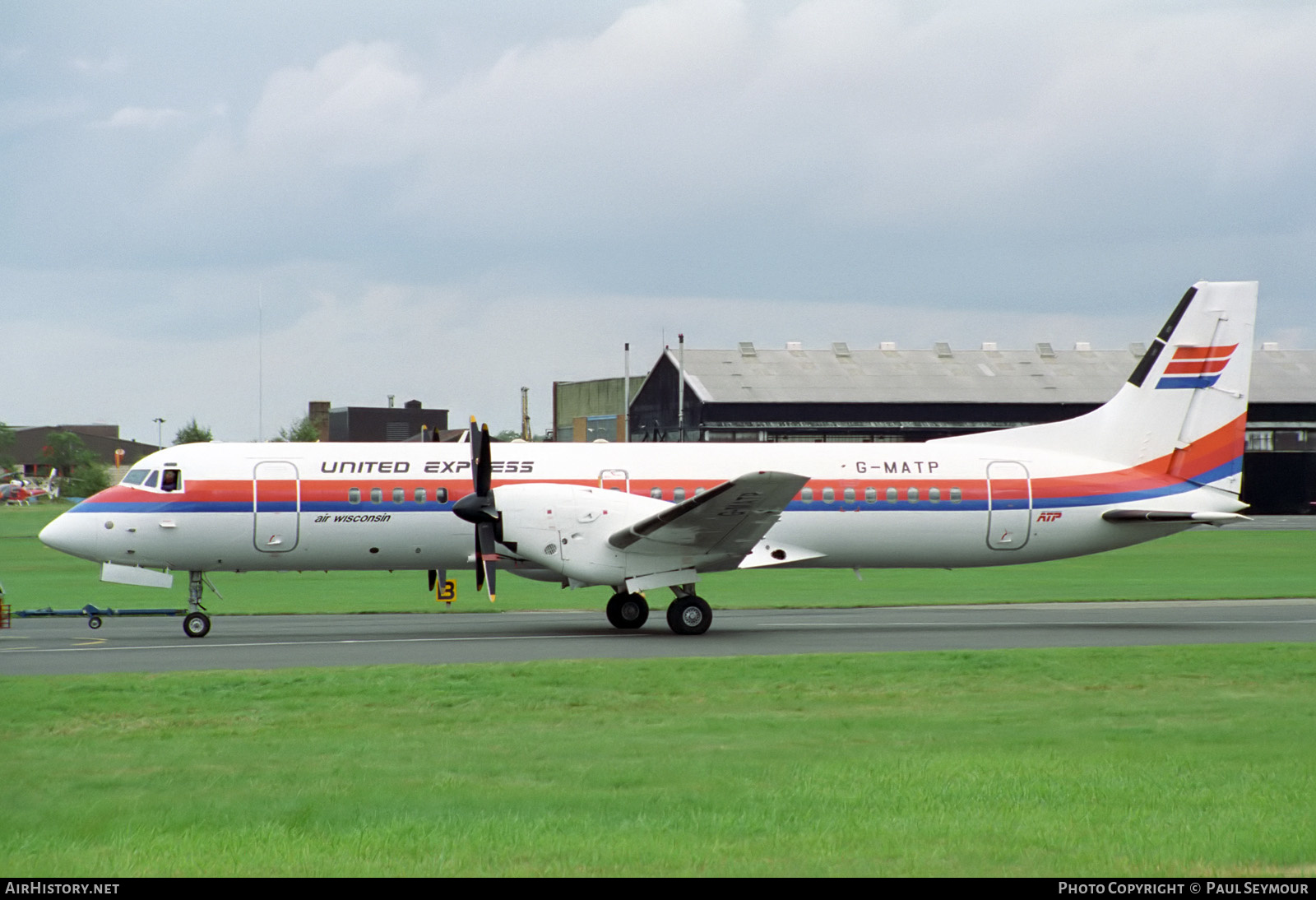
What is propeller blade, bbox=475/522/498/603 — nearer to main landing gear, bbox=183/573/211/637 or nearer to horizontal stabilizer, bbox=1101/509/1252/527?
main landing gear, bbox=183/573/211/637

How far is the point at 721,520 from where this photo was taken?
24.1 meters

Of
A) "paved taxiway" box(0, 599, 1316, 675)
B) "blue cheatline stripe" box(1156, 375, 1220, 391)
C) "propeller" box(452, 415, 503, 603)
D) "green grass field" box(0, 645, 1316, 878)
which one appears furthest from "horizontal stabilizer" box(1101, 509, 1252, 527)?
"propeller" box(452, 415, 503, 603)

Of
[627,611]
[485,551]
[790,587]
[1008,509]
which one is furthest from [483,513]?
[790,587]

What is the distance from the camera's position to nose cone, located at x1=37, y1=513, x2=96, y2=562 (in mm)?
25062

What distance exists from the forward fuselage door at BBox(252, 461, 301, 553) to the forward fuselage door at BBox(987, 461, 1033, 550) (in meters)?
13.8

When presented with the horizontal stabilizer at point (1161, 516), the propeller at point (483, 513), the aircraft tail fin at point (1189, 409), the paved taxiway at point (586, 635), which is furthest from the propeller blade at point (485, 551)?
the horizontal stabilizer at point (1161, 516)

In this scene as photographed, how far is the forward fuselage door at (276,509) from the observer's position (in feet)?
83.5

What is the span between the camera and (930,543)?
27250 millimetres

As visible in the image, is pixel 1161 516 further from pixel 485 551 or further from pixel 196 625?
pixel 196 625

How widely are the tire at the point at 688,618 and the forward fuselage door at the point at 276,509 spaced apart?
7.44m

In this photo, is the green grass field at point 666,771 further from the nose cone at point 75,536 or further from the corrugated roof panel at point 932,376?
the corrugated roof panel at point 932,376

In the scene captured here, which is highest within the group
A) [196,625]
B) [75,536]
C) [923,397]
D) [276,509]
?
[923,397]

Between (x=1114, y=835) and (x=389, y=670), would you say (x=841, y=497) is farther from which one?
(x=1114, y=835)

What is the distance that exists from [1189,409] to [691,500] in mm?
11936
